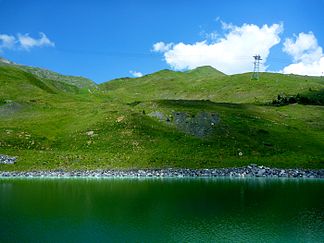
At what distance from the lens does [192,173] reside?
89000mm

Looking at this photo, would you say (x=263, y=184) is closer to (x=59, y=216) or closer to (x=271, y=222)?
(x=271, y=222)

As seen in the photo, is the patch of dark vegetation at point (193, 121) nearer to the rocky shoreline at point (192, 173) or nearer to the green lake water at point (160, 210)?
the rocky shoreline at point (192, 173)

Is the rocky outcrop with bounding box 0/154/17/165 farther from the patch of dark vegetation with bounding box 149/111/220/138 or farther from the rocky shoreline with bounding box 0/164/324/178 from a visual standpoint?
the patch of dark vegetation with bounding box 149/111/220/138

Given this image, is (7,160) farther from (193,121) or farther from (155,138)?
→ (193,121)

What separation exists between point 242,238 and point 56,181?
48.6 meters

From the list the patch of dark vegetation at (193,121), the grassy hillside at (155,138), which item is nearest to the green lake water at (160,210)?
the grassy hillside at (155,138)

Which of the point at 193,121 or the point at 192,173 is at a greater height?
the point at 193,121

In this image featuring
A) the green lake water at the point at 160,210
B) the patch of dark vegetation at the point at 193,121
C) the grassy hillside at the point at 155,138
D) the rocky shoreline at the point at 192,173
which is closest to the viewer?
the green lake water at the point at 160,210

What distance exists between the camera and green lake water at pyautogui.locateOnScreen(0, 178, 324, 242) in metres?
41.2

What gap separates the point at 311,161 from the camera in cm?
9838

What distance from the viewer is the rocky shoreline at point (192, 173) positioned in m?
87.7

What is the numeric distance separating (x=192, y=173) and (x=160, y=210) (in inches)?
1401

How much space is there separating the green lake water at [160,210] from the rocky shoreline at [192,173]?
6.04 meters

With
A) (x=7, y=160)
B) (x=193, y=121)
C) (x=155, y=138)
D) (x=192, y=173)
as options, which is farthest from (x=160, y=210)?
(x=193, y=121)
